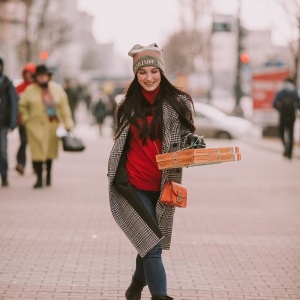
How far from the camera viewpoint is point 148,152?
5.07 metres

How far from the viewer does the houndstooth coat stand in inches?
198

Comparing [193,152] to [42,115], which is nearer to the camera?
[193,152]

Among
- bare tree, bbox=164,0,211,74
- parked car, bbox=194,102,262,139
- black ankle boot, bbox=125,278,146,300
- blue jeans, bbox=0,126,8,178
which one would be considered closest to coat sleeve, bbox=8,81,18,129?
blue jeans, bbox=0,126,8,178

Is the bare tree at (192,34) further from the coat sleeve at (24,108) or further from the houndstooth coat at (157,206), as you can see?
the houndstooth coat at (157,206)

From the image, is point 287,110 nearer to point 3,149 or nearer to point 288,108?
point 288,108

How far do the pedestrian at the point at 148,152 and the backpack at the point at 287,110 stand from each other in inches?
502

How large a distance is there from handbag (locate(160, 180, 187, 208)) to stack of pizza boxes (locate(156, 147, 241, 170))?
0.68ft

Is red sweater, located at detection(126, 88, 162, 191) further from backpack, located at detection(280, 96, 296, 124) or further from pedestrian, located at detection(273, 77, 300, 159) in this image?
backpack, located at detection(280, 96, 296, 124)

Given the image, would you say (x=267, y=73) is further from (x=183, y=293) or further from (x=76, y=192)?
(x=183, y=293)

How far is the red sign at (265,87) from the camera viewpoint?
26.6 meters

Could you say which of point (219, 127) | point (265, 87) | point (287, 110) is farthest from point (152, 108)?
point (219, 127)

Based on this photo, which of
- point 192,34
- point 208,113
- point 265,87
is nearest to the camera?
point 265,87

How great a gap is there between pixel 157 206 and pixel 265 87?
72.8 ft

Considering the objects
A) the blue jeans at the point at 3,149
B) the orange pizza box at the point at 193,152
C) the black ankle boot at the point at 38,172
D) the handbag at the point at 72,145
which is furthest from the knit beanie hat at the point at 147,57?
the blue jeans at the point at 3,149
